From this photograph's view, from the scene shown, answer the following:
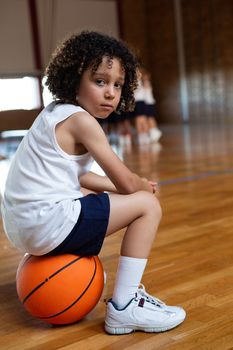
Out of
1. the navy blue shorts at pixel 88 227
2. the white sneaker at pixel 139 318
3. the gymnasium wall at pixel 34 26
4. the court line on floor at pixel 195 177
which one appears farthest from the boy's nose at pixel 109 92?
the gymnasium wall at pixel 34 26

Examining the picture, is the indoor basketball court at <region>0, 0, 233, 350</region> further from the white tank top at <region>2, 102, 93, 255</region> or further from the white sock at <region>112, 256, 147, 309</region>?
the white tank top at <region>2, 102, 93, 255</region>

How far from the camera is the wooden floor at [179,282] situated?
60.6 inches

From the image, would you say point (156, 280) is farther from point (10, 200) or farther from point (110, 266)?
point (10, 200)

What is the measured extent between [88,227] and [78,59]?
52 centimetres

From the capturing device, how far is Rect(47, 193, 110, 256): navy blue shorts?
1.58m

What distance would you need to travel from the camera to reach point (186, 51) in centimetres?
1280

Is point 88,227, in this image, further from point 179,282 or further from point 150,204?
point 179,282

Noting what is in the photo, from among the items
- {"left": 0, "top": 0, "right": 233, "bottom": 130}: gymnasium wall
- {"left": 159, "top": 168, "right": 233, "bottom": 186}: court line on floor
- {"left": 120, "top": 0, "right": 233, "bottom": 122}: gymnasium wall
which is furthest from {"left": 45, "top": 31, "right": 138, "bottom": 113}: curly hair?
{"left": 120, "top": 0, "right": 233, "bottom": 122}: gymnasium wall

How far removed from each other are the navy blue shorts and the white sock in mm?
107

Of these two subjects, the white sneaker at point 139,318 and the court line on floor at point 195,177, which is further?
the court line on floor at point 195,177

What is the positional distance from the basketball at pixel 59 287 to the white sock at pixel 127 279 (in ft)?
0.28

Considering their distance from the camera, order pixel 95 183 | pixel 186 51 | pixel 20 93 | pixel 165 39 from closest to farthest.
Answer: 1. pixel 95 183
2. pixel 20 93
3. pixel 186 51
4. pixel 165 39

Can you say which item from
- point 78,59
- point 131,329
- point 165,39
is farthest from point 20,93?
point 131,329

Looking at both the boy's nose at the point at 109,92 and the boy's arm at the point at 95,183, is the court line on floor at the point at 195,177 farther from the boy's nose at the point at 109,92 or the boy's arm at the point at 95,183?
the boy's nose at the point at 109,92
